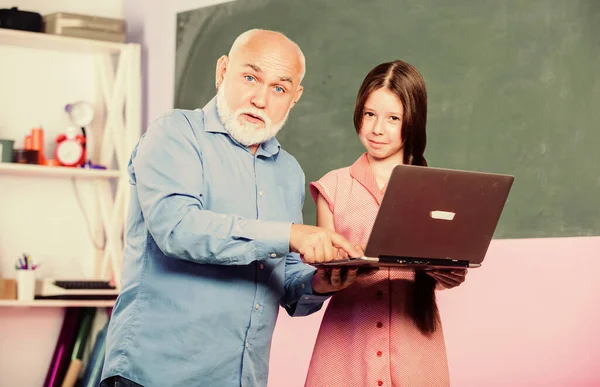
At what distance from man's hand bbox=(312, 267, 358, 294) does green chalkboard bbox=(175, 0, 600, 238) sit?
1.12 meters

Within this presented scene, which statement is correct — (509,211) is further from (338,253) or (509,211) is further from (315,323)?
(338,253)

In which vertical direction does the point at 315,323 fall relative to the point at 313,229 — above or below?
below

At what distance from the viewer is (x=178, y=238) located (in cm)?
156

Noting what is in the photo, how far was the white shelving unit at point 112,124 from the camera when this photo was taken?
13.4 feet

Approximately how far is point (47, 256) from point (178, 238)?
294 cm

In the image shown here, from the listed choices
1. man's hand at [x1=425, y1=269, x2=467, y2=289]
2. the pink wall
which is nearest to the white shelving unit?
the pink wall

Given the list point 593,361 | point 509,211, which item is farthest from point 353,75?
point 593,361

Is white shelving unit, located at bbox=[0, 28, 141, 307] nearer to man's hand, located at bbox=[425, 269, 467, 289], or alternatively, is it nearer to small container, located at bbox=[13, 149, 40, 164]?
small container, located at bbox=[13, 149, 40, 164]

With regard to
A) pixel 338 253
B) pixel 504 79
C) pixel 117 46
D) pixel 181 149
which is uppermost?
pixel 117 46

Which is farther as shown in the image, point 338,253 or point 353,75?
point 353,75

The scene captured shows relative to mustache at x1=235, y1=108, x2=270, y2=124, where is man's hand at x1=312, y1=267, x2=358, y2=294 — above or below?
below

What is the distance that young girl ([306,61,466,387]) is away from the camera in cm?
186

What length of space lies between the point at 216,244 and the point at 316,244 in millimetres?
190

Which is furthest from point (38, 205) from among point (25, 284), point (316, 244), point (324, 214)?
point (316, 244)
